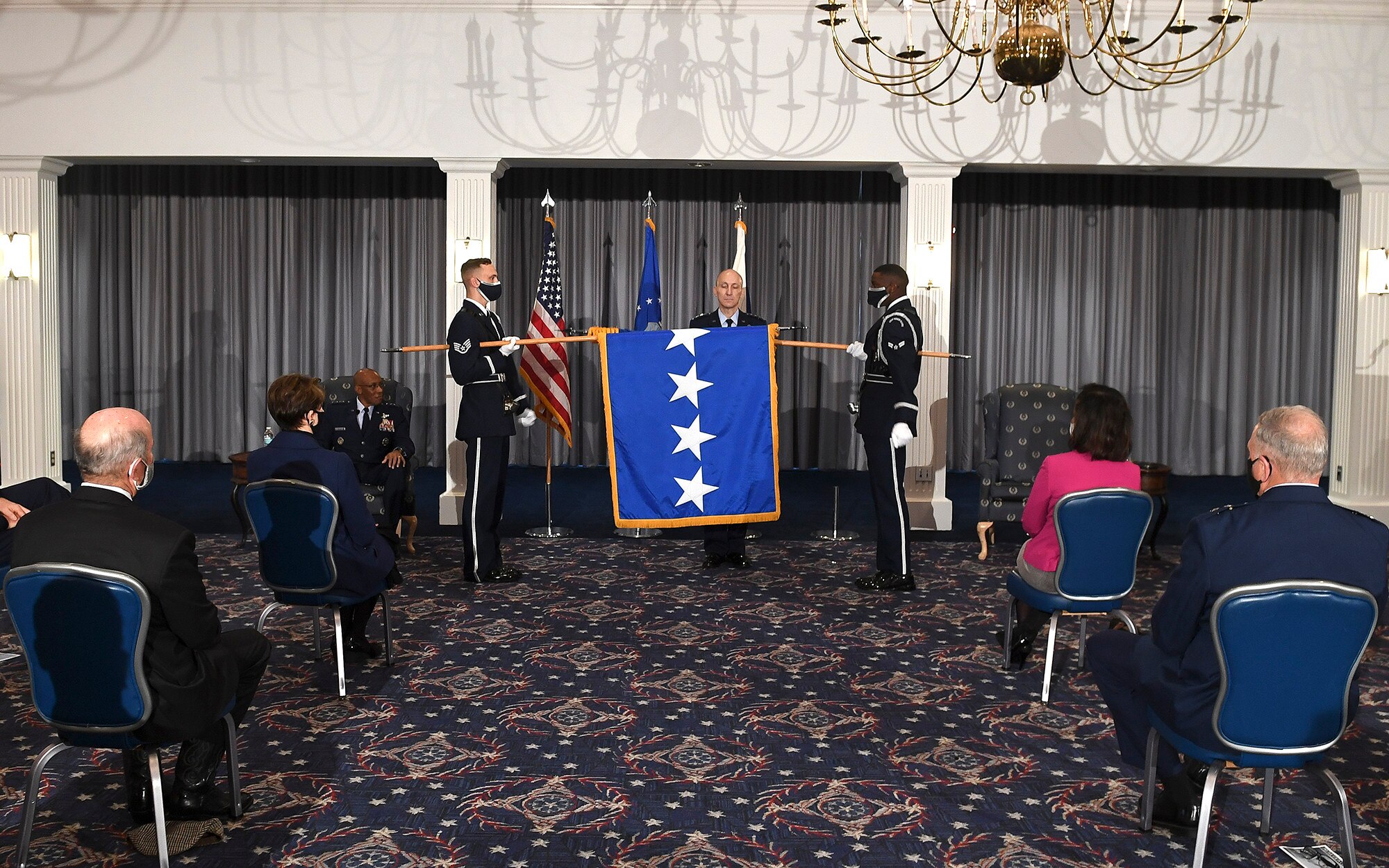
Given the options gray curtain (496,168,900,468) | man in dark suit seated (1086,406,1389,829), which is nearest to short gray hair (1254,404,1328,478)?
man in dark suit seated (1086,406,1389,829)

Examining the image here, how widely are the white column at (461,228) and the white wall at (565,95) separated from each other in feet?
0.46

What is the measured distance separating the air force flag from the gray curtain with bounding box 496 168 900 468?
5084 millimetres

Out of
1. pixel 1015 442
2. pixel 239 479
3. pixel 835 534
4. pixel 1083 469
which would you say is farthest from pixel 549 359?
pixel 1083 469

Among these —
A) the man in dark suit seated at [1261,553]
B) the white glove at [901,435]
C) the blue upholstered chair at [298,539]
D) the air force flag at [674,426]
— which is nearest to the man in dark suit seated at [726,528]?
the air force flag at [674,426]

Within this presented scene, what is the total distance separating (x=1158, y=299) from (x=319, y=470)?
1003 centimetres

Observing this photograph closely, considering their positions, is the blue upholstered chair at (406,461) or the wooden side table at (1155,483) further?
the wooden side table at (1155,483)

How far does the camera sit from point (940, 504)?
30.9 ft

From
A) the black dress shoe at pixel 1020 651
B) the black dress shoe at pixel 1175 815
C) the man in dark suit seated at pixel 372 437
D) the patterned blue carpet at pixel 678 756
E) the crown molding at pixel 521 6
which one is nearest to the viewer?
the patterned blue carpet at pixel 678 756

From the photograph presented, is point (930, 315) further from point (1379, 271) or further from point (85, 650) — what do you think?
point (85, 650)

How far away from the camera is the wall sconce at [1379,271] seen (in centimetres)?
933

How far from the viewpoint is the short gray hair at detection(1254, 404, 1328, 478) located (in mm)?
3119

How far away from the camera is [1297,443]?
10.2 feet

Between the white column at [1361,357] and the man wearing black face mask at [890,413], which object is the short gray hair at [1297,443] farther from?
the white column at [1361,357]

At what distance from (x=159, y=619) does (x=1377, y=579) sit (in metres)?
3.20
